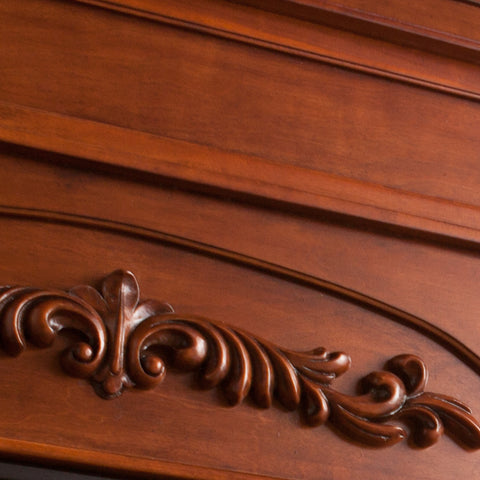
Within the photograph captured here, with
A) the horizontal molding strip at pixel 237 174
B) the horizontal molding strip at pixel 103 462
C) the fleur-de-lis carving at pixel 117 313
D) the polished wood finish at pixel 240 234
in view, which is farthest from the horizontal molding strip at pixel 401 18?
the horizontal molding strip at pixel 103 462

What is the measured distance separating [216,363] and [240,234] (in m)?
0.10

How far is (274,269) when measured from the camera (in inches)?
24.8

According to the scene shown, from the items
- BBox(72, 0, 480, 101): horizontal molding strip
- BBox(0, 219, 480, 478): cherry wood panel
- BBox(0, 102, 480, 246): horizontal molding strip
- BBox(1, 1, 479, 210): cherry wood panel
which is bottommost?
BBox(0, 219, 480, 478): cherry wood panel

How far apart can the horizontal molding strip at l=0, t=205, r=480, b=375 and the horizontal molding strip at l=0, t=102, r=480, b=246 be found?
0.04 meters

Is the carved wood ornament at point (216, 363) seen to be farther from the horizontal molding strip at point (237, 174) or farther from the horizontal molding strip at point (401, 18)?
the horizontal molding strip at point (401, 18)

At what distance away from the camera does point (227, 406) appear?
1.96ft

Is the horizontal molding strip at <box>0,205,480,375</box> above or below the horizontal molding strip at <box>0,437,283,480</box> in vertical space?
above

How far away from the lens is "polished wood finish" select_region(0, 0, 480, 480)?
577mm

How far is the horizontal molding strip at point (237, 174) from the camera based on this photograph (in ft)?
1.94

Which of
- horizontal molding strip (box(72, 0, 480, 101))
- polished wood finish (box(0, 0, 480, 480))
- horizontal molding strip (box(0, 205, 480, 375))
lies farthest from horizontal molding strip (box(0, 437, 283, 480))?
horizontal molding strip (box(72, 0, 480, 101))

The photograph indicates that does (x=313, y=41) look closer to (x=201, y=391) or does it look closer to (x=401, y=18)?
(x=401, y=18)

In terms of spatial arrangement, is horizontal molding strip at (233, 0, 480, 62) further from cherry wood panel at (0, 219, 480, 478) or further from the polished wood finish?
cherry wood panel at (0, 219, 480, 478)

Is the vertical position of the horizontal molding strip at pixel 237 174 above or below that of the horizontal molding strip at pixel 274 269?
above

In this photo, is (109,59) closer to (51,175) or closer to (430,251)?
(51,175)
